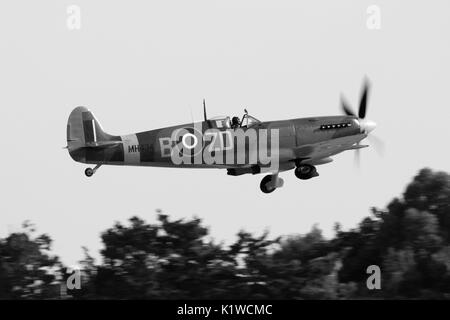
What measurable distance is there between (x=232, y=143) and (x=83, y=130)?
3547mm

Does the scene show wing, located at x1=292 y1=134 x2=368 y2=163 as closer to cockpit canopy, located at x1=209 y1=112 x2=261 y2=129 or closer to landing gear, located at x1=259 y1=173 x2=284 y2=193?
landing gear, located at x1=259 y1=173 x2=284 y2=193

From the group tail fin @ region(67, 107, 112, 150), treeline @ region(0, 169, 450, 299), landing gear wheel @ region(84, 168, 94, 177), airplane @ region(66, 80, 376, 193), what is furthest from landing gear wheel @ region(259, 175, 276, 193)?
treeline @ region(0, 169, 450, 299)

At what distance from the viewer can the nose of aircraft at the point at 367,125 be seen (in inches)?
1216

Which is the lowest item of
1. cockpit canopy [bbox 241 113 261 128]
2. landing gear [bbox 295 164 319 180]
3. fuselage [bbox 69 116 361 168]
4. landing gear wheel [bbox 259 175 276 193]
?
landing gear wheel [bbox 259 175 276 193]

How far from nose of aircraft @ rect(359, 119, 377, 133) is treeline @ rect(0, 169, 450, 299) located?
9.81 metres

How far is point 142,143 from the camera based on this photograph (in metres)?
28.3

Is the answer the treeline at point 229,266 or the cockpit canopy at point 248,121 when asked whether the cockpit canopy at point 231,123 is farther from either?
the treeline at point 229,266

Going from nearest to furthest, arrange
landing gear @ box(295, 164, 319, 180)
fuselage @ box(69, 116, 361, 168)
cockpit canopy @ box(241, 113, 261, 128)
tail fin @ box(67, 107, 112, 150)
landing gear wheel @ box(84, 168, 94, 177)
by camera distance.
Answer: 1. landing gear wheel @ box(84, 168, 94, 177)
2. tail fin @ box(67, 107, 112, 150)
3. fuselage @ box(69, 116, 361, 168)
4. cockpit canopy @ box(241, 113, 261, 128)
5. landing gear @ box(295, 164, 319, 180)

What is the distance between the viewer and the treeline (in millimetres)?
40844

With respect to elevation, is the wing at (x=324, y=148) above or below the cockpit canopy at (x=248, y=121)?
below

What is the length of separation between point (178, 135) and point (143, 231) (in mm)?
17079

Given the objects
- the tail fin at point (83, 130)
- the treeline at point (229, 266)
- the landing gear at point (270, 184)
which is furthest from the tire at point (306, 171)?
the treeline at point (229, 266)

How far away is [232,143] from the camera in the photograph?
29156mm

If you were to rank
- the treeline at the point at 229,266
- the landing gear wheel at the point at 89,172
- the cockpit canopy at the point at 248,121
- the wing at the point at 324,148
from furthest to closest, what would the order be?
1. the treeline at the point at 229,266
2. the wing at the point at 324,148
3. the cockpit canopy at the point at 248,121
4. the landing gear wheel at the point at 89,172
